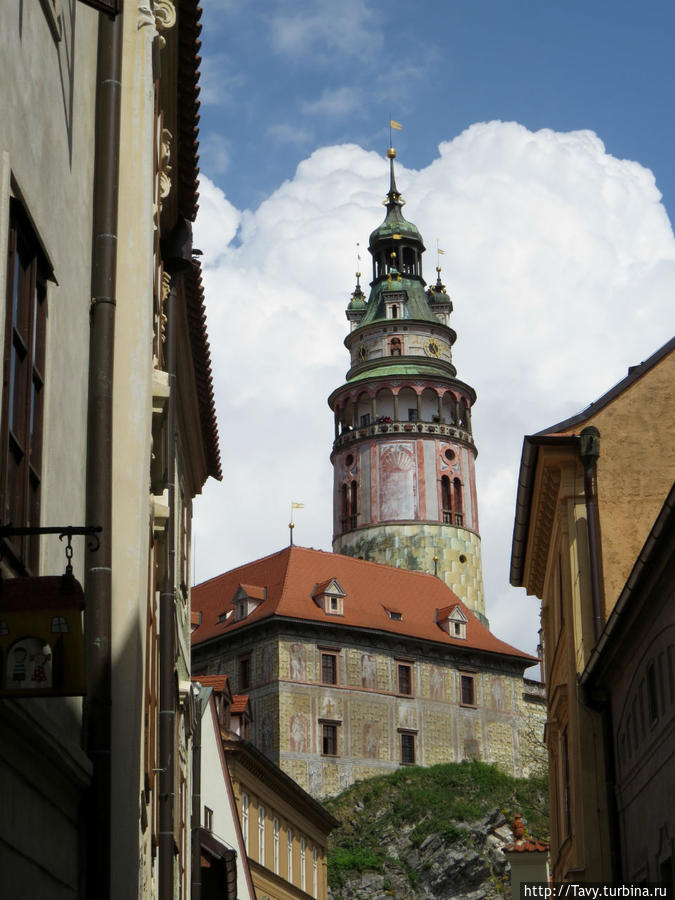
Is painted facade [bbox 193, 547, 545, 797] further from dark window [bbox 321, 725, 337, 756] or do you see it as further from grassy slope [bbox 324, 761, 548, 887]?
grassy slope [bbox 324, 761, 548, 887]

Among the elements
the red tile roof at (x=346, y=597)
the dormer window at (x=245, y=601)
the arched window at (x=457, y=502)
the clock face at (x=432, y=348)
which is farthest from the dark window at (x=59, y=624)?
the clock face at (x=432, y=348)

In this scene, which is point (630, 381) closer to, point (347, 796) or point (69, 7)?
point (69, 7)

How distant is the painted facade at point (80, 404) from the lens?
24.8 feet

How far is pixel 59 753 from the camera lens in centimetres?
791

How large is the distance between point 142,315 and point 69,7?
2.21 meters

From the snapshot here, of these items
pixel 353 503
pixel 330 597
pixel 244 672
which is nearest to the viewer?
pixel 244 672

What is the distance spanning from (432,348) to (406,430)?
729cm

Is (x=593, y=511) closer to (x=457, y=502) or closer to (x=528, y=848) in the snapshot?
(x=528, y=848)

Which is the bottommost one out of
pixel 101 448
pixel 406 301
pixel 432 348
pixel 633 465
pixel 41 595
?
pixel 41 595

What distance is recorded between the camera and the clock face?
8681 centimetres

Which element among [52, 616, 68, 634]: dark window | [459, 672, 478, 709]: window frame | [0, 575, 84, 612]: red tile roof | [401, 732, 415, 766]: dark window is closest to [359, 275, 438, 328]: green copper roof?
[459, 672, 478, 709]: window frame

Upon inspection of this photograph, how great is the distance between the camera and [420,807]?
63.8 metres

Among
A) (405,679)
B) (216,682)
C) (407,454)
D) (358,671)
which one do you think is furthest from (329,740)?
(216,682)

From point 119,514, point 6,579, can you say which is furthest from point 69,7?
point 6,579
